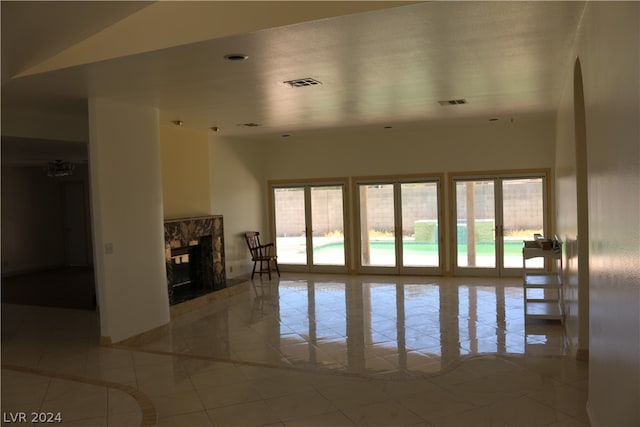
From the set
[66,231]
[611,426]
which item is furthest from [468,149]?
[66,231]

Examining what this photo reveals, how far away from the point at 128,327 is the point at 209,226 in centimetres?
302

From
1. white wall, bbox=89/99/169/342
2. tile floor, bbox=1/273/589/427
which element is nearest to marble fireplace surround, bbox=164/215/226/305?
tile floor, bbox=1/273/589/427

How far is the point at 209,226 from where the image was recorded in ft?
28.2

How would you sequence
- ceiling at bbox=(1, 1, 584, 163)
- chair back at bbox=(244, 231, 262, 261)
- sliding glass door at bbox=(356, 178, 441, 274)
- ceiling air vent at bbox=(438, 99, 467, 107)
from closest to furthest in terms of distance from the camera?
ceiling at bbox=(1, 1, 584, 163) < ceiling air vent at bbox=(438, 99, 467, 107) < sliding glass door at bbox=(356, 178, 441, 274) < chair back at bbox=(244, 231, 262, 261)

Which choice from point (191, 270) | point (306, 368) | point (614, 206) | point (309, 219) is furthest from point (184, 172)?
point (614, 206)

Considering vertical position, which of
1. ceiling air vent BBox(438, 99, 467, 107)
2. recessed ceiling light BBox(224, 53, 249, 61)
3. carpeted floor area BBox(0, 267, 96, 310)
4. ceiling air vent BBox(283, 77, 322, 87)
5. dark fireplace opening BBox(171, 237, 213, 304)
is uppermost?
ceiling air vent BBox(438, 99, 467, 107)

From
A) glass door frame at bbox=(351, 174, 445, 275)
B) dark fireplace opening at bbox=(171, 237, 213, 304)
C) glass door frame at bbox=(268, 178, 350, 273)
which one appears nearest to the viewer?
dark fireplace opening at bbox=(171, 237, 213, 304)

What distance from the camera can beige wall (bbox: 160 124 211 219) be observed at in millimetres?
8016

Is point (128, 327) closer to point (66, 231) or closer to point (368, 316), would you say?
point (368, 316)

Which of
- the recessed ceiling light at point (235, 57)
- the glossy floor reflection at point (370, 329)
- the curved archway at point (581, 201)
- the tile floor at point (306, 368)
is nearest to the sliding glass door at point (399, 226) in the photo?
the glossy floor reflection at point (370, 329)

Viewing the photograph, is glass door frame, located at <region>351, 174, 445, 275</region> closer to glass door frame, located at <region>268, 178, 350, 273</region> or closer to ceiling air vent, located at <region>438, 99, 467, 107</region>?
glass door frame, located at <region>268, 178, 350, 273</region>

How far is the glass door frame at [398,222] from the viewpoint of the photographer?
991 cm

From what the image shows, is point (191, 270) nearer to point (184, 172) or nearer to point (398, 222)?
point (184, 172)

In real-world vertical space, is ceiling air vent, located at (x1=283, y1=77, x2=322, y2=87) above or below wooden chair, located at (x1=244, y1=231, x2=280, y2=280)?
above
